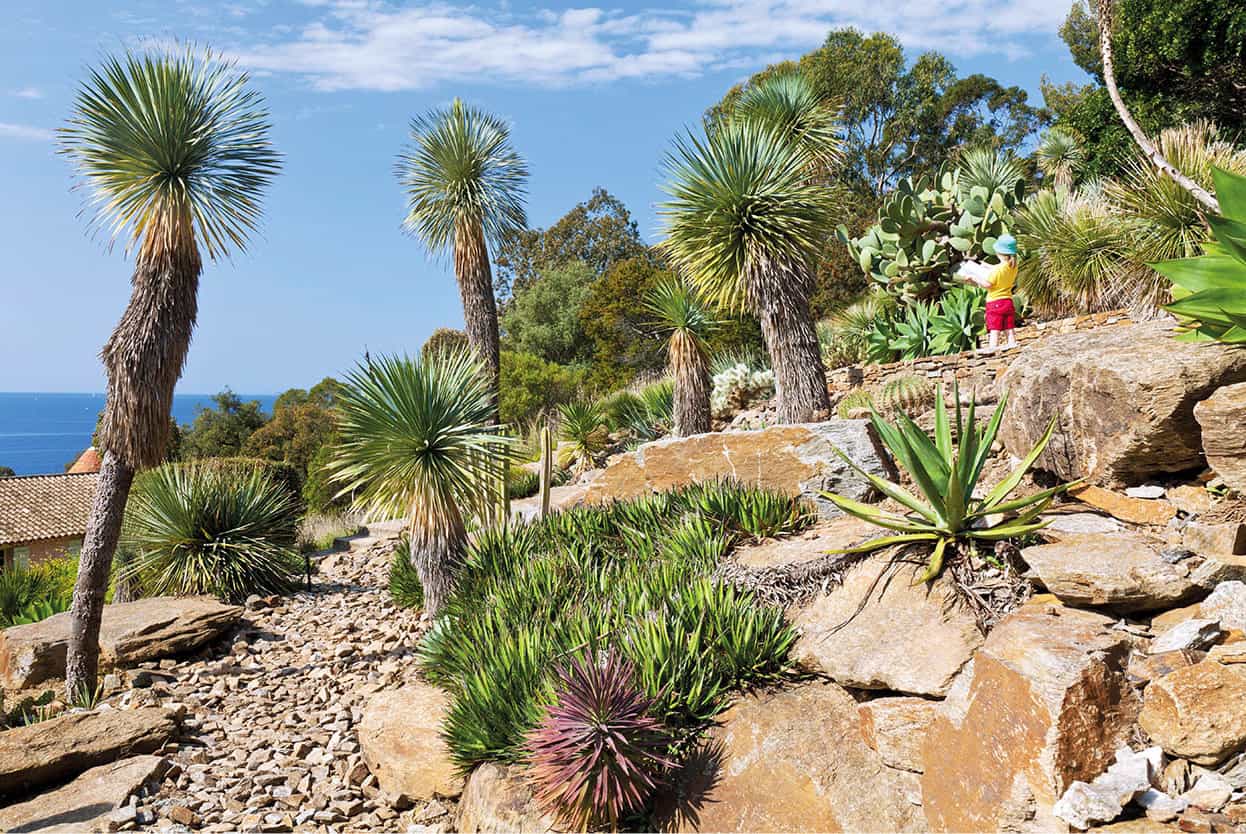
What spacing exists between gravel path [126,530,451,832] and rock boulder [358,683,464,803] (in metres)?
0.14

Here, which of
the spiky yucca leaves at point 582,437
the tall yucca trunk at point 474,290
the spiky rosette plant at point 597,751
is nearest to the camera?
the spiky rosette plant at point 597,751

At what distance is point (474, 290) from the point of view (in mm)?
14070

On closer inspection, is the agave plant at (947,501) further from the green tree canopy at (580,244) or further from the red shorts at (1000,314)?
the green tree canopy at (580,244)

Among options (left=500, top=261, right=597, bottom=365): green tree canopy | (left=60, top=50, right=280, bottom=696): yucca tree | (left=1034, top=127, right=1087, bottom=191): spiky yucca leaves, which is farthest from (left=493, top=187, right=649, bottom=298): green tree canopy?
(left=60, top=50, right=280, bottom=696): yucca tree

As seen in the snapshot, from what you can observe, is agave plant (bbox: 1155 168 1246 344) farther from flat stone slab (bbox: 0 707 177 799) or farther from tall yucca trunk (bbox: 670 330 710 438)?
tall yucca trunk (bbox: 670 330 710 438)

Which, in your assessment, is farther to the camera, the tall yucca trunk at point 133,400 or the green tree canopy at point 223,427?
the green tree canopy at point 223,427

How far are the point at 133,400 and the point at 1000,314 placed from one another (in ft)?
37.4

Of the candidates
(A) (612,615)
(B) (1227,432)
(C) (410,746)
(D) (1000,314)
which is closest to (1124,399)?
(B) (1227,432)

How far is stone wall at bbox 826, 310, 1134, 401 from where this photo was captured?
11.1 metres

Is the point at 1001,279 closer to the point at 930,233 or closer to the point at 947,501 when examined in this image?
the point at 930,233

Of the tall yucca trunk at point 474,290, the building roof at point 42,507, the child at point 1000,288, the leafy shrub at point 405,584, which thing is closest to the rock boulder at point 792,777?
the leafy shrub at point 405,584

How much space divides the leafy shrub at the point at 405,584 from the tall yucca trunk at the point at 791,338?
18.0 feet

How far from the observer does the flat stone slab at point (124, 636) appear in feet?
27.1

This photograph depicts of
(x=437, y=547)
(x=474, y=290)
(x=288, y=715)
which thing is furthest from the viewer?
(x=474, y=290)
